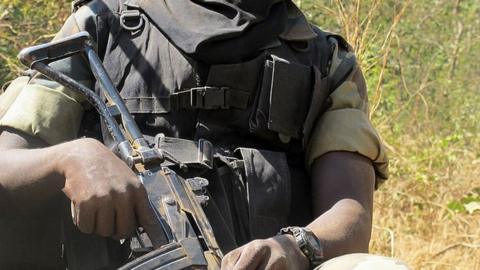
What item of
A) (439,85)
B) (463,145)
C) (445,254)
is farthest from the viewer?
(439,85)

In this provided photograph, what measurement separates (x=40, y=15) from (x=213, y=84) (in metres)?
2.65

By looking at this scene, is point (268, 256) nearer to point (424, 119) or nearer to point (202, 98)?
point (202, 98)

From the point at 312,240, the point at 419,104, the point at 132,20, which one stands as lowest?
the point at 419,104

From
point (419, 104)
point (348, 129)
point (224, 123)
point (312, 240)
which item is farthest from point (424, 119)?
point (312, 240)

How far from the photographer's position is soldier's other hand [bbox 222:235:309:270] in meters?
2.11

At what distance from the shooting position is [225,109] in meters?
2.60

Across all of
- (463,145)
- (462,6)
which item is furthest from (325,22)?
(462,6)

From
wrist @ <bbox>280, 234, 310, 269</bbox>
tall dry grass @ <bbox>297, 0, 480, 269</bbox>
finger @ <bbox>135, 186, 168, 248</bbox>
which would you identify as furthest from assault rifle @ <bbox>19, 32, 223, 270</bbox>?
tall dry grass @ <bbox>297, 0, 480, 269</bbox>

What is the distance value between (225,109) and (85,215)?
0.58 metres

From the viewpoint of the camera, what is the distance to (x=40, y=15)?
5031mm

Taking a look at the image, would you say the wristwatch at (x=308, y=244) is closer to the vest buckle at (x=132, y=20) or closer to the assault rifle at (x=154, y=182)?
the assault rifle at (x=154, y=182)

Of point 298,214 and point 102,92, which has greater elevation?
point 102,92

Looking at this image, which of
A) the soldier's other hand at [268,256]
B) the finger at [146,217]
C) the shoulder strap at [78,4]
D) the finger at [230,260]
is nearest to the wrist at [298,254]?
the soldier's other hand at [268,256]

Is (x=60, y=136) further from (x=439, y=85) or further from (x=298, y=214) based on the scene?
(x=439, y=85)
